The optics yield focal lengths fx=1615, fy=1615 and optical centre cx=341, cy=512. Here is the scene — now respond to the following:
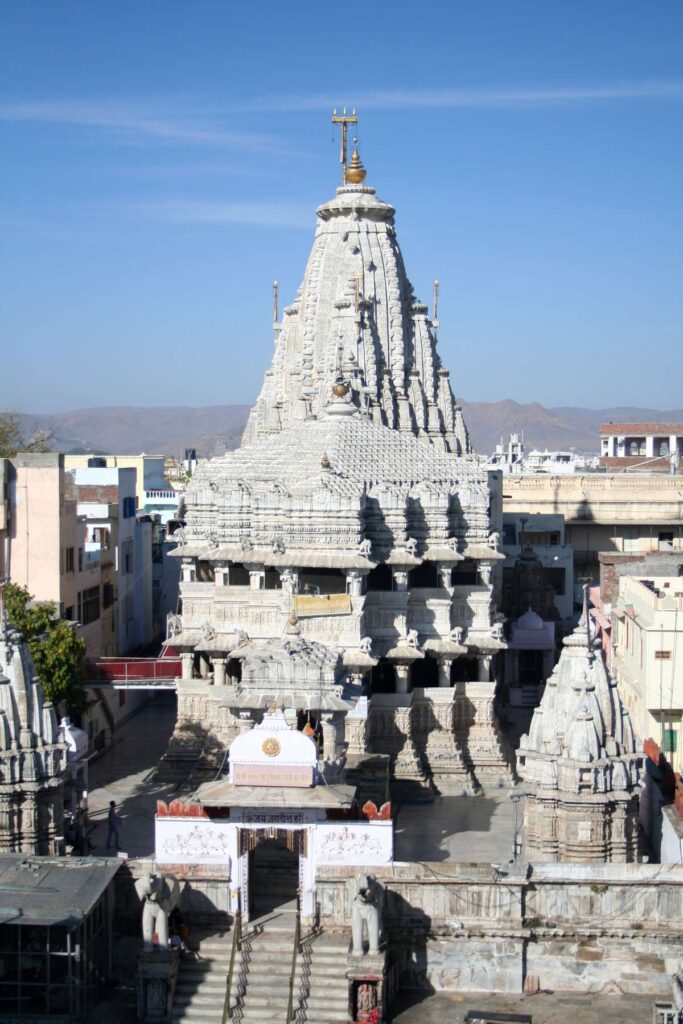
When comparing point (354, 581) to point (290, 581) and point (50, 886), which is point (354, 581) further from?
point (50, 886)

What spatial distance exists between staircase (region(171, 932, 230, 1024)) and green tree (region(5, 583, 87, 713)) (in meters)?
10.4

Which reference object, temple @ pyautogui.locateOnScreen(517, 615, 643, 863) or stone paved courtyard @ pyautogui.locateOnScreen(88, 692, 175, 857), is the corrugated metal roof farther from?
temple @ pyautogui.locateOnScreen(517, 615, 643, 863)

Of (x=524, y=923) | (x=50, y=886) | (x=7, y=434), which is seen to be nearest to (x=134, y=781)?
(x=50, y=886)

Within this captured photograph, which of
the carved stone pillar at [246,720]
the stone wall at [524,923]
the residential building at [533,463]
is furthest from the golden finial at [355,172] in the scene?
the residential building at [533,463]

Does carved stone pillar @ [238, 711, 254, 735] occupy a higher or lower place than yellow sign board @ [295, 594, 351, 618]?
lower

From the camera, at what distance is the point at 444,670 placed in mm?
34562

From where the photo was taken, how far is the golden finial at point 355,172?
165ft

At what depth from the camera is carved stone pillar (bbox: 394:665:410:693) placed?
33.8 m

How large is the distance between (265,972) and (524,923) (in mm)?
4008

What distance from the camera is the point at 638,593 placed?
3569 centimetres

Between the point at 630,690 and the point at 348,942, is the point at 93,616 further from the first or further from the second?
the point at 348,942

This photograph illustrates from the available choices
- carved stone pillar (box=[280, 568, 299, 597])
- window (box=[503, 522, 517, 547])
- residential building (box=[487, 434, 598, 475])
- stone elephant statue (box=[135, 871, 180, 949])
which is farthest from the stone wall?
residential building (box=[487, 434, 598, 475])

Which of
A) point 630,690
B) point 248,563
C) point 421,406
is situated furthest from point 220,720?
point 421,406

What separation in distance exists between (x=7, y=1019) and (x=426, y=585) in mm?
15678
